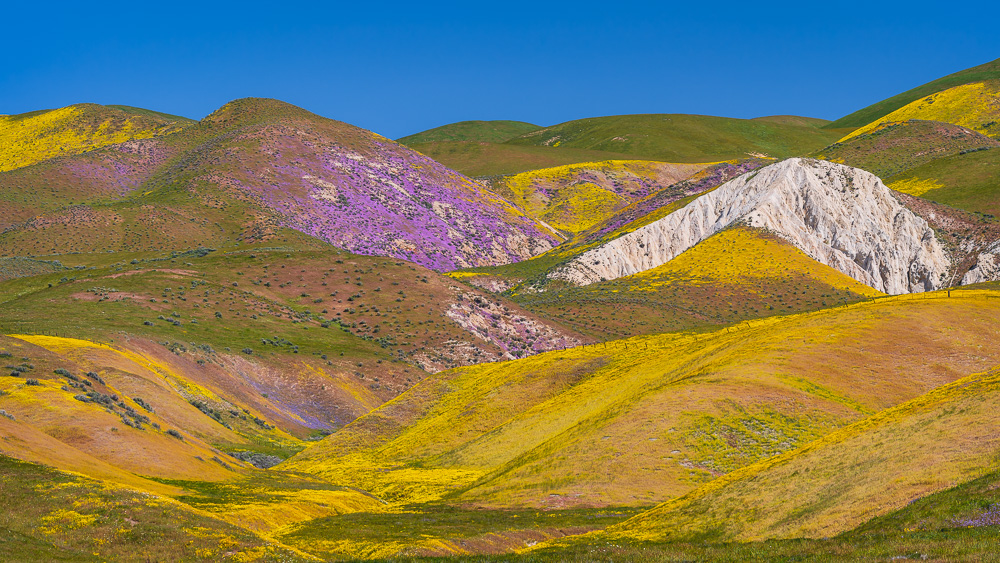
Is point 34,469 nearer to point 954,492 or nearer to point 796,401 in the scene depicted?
point 954,492

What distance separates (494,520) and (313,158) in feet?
533

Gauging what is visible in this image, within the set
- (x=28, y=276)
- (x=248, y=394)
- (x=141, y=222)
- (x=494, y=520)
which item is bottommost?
(x=494, y=520)

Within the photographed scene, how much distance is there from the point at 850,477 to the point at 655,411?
18803 millimetres

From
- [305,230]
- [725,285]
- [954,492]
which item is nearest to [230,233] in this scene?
[305,230]

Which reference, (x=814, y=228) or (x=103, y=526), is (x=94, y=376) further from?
(x=814, y=228)

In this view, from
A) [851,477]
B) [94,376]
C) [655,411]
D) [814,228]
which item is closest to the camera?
[851,477]

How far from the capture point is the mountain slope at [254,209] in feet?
510

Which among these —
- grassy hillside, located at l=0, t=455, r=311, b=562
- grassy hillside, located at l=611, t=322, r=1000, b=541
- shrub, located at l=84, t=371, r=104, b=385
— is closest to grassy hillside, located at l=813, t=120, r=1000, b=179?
grassy hillside, located at l=611, t=322, r=1000, b=541

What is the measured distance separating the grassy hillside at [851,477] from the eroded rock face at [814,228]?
97038mm

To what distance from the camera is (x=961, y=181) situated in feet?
504

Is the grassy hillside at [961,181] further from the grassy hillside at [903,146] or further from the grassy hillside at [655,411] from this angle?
the grassy hillside at [655,411]

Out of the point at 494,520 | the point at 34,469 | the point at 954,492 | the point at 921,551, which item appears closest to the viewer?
the point at 921,551

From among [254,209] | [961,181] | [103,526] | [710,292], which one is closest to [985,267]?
[710,292]

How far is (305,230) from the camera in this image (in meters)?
165
